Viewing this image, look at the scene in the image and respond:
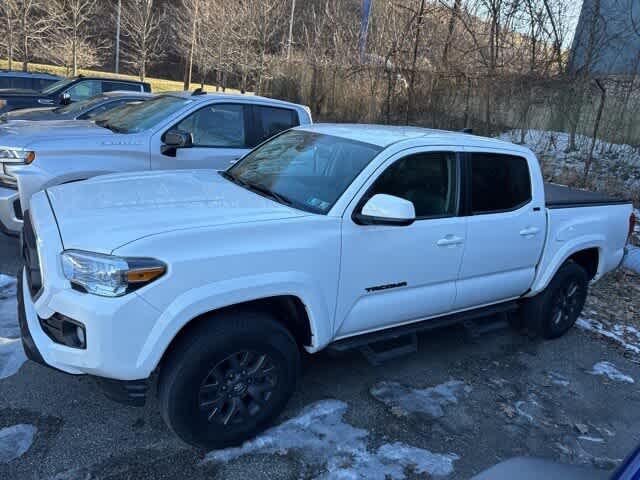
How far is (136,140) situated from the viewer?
18.2ft

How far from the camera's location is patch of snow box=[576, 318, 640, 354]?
499cm

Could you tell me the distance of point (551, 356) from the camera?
4.60 m

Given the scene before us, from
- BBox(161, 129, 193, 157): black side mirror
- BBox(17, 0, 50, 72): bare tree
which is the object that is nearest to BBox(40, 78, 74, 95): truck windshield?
BBox(161, 129, 193, 157): black side mirror

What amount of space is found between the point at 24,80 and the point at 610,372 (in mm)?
14276

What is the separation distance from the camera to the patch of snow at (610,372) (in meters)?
4.34

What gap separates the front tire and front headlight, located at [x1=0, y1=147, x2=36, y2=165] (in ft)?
10.9

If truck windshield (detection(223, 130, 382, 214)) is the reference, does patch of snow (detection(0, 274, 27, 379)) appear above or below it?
below

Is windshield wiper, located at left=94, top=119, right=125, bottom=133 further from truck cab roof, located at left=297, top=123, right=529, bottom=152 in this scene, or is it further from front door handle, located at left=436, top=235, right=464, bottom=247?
front door handle, located at left=436, top=235, right=464, bottom=247

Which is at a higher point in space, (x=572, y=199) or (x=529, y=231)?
(x=572, y=199)

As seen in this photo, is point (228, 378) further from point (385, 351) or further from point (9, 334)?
point (9, 334)

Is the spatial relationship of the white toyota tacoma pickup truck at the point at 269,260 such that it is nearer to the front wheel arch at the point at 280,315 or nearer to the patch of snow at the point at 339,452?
the front wheel arch at the point at 280,315

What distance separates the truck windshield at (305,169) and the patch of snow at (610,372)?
2.87 metres

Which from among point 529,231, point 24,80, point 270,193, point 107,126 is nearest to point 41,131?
point 107,126

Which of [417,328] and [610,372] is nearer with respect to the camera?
[417,328]
